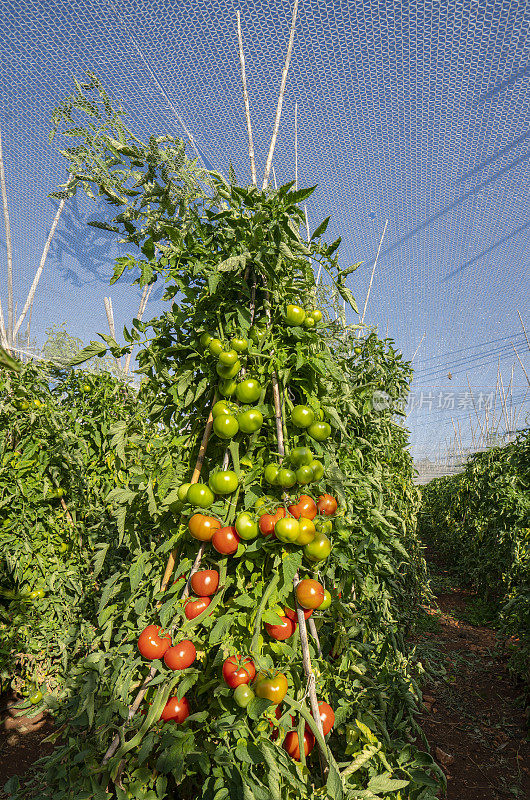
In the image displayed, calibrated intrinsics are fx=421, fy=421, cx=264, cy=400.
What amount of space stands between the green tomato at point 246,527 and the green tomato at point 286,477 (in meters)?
0.11

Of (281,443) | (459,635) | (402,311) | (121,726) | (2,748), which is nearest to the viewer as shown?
Answer: (121,726)

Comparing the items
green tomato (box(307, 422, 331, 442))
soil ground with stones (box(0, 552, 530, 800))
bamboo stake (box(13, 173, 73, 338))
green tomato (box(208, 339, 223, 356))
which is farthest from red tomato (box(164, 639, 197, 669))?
bamboo stake (box(13, 173, 73, 338))

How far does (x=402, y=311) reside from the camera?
9.12 meters

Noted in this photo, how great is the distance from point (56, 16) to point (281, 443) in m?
3.55

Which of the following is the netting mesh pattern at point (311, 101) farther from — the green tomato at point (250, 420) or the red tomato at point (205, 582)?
the red tomato at point (205, 582)

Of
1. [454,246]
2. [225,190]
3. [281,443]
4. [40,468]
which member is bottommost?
[40,468]

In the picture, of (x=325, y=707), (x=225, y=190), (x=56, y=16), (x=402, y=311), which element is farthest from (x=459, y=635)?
(x=402, y=311)

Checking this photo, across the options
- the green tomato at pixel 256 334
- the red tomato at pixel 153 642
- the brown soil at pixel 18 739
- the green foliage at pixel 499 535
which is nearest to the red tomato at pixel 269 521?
the red tomato at pixel 153 642

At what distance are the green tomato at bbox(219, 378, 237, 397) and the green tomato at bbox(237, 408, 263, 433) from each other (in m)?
0.08

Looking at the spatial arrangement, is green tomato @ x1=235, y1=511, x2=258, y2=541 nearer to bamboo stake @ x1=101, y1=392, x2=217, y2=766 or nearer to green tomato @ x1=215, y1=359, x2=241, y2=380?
bamboo stake @ x1=101, y1=392, x2=217, y2=766

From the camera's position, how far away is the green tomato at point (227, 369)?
40.3 inches

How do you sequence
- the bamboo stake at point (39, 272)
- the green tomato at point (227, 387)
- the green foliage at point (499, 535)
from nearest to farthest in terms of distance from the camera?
the green tomato at point (227, 387), the green foliage at point (499, 535), the bamboo stake at point (39, 272)

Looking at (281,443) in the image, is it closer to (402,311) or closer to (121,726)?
(121,726)

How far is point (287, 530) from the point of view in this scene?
34.9 inches
